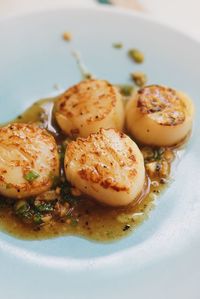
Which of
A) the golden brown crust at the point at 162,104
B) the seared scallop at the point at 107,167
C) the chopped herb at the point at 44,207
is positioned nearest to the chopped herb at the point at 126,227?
the seared scallop at the point at 107,167

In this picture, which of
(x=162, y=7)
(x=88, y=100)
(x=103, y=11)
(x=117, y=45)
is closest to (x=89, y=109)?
(x=88, y=100)

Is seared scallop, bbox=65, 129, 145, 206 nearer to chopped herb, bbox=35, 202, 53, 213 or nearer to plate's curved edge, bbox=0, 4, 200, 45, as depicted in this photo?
chopped herb, bbox=35, 202, 53, 213

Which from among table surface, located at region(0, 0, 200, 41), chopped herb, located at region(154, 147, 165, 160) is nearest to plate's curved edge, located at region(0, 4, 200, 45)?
table surface, located at region(0, 0, 200, 41)

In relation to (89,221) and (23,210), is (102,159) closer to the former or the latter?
(89,221)

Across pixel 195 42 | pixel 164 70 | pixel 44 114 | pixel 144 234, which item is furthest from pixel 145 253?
pixel 195 42

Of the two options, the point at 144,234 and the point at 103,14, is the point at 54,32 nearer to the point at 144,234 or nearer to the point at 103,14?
the point at 103,14

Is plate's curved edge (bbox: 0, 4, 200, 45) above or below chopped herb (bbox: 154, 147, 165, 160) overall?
above
